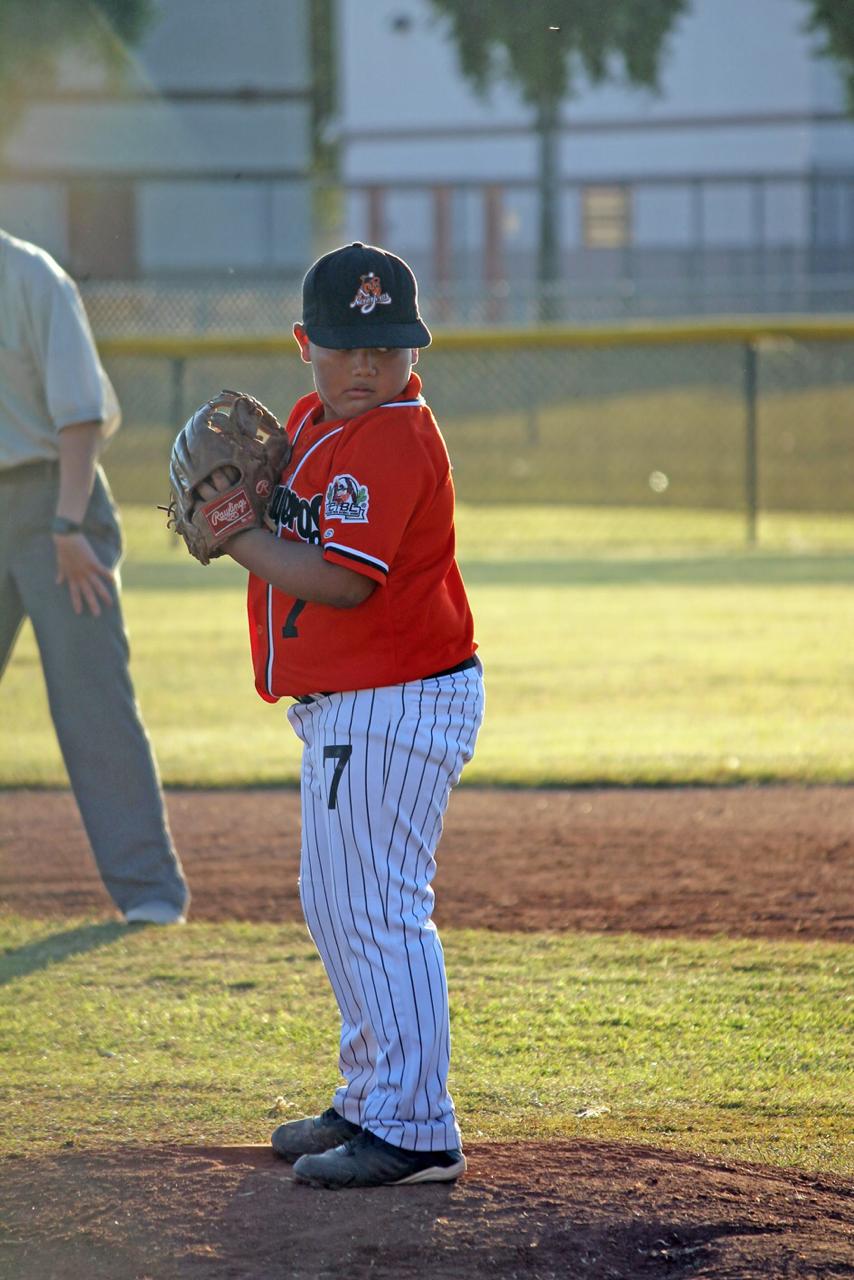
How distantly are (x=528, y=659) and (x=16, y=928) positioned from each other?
5.29 meters

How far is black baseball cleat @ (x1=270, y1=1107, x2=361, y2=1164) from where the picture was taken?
2.96 meters

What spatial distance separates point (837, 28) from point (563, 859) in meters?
17.9

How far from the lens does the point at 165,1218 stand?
8.74 ft

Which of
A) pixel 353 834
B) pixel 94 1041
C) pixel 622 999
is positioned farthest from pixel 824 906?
pixel 353 834

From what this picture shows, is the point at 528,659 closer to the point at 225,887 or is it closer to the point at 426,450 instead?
the point at 225,887

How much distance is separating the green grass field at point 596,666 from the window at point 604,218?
1358 centimetres

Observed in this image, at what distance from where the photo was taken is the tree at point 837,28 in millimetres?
20125

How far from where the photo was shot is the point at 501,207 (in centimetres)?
2827

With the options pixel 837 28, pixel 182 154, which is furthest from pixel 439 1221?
pixel 182 154

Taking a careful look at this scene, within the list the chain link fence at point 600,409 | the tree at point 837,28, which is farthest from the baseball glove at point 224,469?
the tree at point 837,28

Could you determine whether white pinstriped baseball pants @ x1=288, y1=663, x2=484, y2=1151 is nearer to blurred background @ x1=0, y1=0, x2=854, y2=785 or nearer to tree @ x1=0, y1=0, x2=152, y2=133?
blurred background @ x1=0, y1=0, x2=854, y2=785

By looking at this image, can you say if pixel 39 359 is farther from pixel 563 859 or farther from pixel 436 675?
pixel 563 859

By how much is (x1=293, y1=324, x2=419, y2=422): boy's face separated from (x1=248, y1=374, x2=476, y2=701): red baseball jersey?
27mm

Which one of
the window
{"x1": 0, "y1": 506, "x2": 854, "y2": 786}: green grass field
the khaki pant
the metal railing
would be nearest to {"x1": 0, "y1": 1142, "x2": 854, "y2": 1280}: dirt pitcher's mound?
the khaki pant
